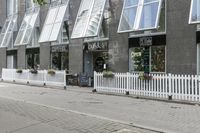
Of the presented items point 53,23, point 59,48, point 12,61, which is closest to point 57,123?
point 59,48

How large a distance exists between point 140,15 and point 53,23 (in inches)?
402

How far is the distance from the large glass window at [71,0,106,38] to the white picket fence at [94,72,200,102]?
3.72 m

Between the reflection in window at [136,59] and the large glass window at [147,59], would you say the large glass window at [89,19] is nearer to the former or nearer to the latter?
the reflection in window at [136,59]

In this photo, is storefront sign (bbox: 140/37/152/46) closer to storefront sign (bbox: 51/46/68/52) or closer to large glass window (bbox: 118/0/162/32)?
large glass window (bbox: 118/0/162/32)

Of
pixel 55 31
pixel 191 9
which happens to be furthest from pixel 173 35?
pixel 55 31

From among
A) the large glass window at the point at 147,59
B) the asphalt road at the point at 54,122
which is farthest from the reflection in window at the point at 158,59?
the asphalt road at the point at 54,122

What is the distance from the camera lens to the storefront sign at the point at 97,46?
77.5ft

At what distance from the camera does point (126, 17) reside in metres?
20.5

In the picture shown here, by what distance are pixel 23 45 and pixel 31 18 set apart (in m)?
2.68

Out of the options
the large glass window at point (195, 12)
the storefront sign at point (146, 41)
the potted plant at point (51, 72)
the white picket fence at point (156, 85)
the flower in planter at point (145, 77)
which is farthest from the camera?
the potted plant at point (51, 72)

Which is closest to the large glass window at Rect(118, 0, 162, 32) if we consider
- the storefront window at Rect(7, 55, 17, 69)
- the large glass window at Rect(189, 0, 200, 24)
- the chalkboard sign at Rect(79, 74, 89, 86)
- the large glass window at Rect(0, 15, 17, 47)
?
the large glass window at Rect(189, 0, 200, 24)

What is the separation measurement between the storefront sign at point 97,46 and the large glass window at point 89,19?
1528 millimetres

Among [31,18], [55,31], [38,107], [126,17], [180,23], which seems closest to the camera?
[38,107]

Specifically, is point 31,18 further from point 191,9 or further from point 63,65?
point 191,9
